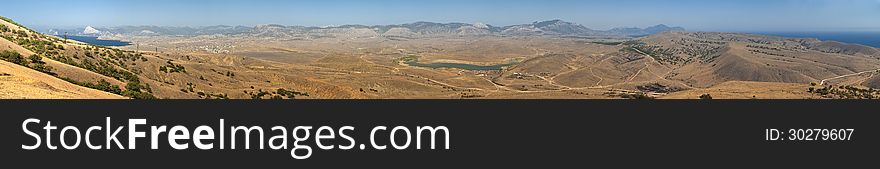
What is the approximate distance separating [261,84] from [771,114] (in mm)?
45022

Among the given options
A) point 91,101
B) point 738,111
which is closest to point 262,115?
point 91,101

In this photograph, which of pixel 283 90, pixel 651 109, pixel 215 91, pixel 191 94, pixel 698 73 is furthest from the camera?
pixel 698 73

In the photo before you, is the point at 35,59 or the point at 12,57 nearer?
the point at 12,57

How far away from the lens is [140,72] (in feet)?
138

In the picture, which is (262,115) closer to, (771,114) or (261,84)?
(771,114)

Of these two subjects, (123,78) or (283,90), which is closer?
(123,78)

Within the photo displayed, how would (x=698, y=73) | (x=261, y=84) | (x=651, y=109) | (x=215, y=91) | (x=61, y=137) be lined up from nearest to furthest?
(x=61, y=137) < (x=651, y=109) < (x=215, y=91) < (x=261, y=84) < (x=698, y=73)

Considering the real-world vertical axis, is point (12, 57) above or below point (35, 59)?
above

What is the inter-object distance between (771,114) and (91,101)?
35.6ft

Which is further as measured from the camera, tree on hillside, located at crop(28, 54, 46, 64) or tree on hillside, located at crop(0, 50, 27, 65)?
tree on hillside, located at crop(28, 54, 46, 64)

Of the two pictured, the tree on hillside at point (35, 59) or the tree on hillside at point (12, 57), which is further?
the tree on hillside at point (35, 59)

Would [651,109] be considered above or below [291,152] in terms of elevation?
above

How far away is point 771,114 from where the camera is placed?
8.91 m

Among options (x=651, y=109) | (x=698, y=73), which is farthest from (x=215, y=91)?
(x=698, y=73)
